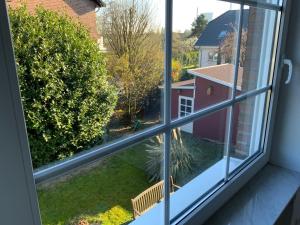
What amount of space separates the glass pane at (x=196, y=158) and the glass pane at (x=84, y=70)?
0.19 meters

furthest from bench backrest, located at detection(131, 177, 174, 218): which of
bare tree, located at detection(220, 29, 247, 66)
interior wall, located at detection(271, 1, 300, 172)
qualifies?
interior wall, located at detection(271, 1, 300, 172)

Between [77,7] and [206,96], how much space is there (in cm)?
52

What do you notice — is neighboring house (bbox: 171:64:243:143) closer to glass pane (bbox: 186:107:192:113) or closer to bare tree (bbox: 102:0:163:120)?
glass pane (bbox: 186:107:192:113)

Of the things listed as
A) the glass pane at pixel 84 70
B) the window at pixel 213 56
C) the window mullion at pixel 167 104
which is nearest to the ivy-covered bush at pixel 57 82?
the glass pane at pixel 84 70

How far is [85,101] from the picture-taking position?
512 millimetres

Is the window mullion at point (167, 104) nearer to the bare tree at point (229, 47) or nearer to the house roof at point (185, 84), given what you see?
the house roof at point (185, 84)

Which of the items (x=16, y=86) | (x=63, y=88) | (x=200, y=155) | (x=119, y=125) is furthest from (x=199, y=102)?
(x=16, y=86)

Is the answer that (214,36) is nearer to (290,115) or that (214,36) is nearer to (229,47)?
(229,47)

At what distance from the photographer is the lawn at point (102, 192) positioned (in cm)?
52

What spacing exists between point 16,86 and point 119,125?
265 mm

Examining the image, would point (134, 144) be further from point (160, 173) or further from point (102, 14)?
point (102, 14)

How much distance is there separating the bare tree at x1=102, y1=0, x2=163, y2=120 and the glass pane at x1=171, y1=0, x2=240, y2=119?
7 cm

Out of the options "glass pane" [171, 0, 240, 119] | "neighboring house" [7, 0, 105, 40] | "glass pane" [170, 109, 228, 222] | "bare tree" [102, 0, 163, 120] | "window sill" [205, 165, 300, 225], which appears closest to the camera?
"neighboring house" [7, 0, 105, 40]

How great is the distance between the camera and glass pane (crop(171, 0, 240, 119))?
713 millimetres
